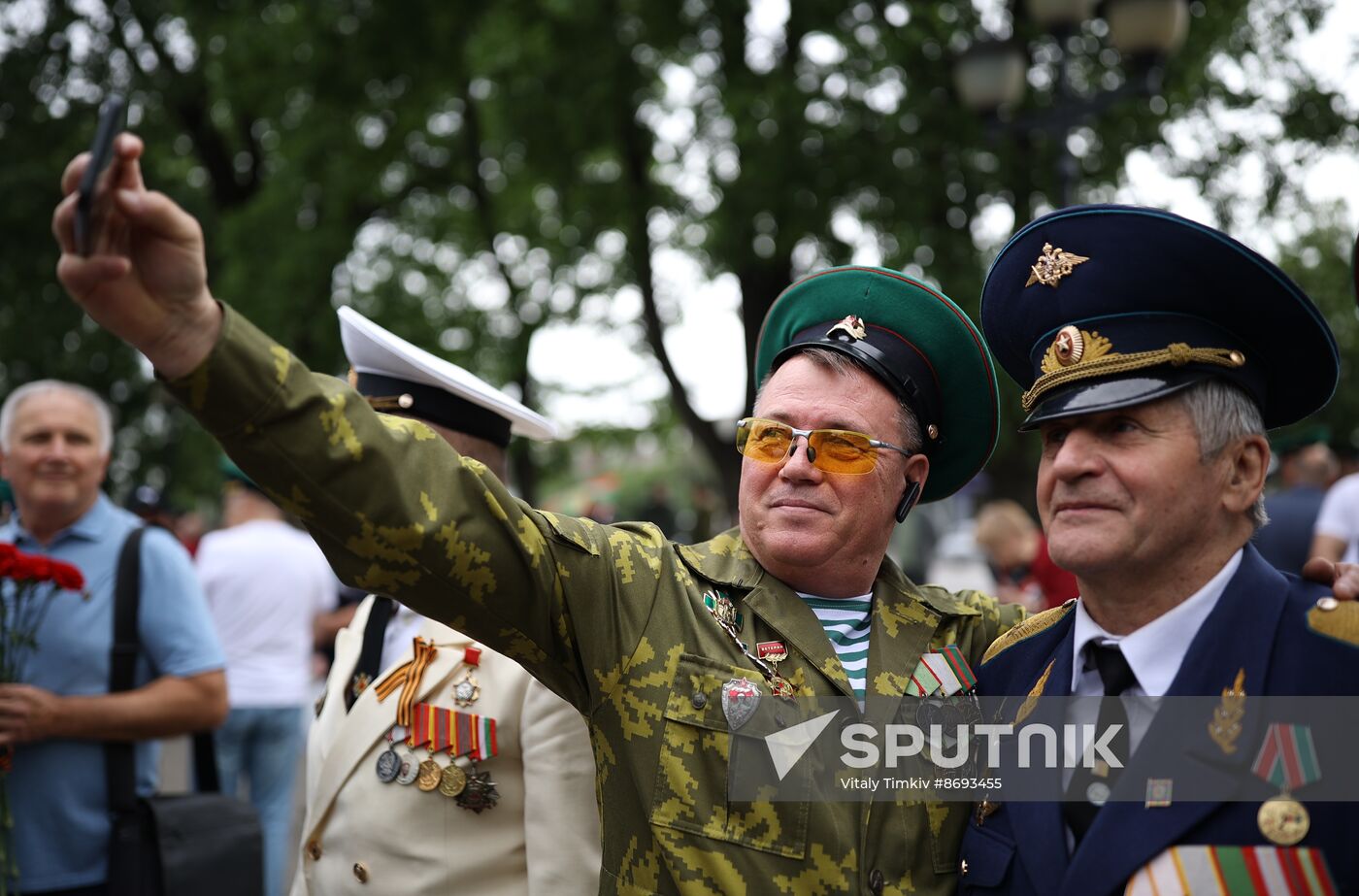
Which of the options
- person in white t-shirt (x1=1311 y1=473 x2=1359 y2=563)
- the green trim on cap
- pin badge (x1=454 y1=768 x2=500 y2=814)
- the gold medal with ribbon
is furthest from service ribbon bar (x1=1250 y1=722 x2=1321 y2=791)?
person in white t-shirt (x1=1311 y1=473 x2=1359 y2=563)

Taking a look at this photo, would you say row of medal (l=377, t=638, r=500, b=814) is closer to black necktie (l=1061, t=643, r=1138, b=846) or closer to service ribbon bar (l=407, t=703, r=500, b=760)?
service ribbon bar (l=407, t=703, r=500, b=760)

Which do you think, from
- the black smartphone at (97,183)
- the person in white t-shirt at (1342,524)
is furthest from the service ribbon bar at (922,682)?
the person in white t-shirt at (1342,524)

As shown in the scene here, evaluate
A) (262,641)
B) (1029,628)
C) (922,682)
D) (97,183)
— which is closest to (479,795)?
(922,682)

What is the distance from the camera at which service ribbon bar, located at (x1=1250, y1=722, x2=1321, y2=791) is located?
2094 millimetres

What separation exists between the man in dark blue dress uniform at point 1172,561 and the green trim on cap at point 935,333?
458 millimetres

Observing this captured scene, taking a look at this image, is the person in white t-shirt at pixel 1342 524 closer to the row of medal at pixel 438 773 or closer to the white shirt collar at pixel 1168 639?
the white shirt collar at pixel 1168 639

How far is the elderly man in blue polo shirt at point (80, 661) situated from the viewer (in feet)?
12.9

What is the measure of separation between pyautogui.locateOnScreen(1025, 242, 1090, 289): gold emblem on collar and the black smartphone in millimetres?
1614

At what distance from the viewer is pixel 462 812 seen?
3039 mm

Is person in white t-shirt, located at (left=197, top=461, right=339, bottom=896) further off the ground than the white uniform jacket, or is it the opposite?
person in white t-shirt, located at (left=197, top=461, right=339, bottom=896)

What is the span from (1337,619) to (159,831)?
326 cm

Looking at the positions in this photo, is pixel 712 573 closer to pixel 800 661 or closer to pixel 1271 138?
pixel 800 661

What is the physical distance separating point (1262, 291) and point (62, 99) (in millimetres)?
14206

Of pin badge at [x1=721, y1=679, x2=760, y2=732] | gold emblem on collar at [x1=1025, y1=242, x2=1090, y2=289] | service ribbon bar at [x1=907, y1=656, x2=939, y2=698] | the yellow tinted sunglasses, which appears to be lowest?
pin badge at [x1=721, y1=679, x2=760, y2=732]
